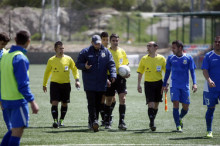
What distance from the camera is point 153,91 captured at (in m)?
12.0

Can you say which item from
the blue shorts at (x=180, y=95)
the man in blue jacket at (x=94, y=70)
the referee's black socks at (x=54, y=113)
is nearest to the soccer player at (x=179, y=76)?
the blue shorts at (x=180, y=95)

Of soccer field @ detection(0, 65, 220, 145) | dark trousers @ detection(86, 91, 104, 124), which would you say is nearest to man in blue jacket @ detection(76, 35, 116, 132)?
dark trousers @ detection(86, 91, 104, 124)

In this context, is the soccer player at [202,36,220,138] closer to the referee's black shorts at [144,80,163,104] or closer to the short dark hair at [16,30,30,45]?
the referee's black shorts at [144,80,163,104]

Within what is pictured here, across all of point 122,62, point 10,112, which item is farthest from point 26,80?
point 122,62

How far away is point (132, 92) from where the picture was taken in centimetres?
2183

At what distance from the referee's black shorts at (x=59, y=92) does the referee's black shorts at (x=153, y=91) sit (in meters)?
1.98

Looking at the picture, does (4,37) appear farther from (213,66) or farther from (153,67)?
(213,66)

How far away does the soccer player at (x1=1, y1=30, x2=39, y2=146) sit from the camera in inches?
288

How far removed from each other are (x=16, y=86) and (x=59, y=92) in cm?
497

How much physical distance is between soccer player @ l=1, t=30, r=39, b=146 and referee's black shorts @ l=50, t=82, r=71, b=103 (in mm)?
4764

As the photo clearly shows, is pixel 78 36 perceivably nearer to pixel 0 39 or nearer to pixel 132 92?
pixel 132 92

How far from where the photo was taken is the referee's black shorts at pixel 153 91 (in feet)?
39.2

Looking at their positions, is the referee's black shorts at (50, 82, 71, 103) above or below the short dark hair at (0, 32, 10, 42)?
below

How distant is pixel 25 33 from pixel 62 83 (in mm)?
5021
